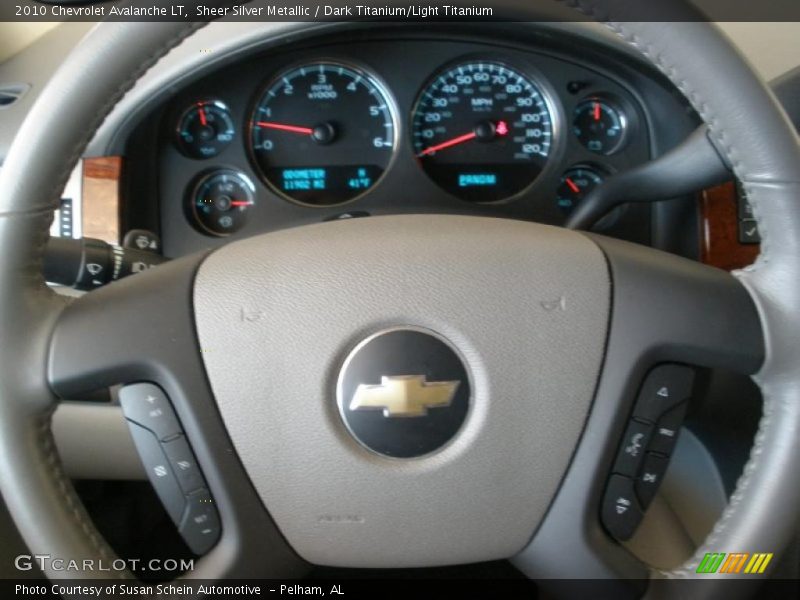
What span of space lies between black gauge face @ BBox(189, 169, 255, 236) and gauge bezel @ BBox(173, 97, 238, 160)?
0.04m

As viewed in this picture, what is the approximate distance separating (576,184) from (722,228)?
242mm

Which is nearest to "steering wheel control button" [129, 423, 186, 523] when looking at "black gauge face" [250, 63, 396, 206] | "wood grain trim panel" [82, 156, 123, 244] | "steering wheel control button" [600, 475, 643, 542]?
"steering wheel control button" [600, 475, 643, 542]

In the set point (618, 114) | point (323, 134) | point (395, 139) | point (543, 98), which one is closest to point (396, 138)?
point (395, 139)

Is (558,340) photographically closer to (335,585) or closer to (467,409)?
(467,409)

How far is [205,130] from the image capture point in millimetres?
1281

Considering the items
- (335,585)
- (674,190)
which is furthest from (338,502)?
(674,190)

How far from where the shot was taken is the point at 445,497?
0.67m

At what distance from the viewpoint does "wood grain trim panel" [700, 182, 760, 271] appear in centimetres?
120

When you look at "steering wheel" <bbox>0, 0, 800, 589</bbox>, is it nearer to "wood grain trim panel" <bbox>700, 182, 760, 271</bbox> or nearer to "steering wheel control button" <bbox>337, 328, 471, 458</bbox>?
"steering wheel control button" <bbox>337, 328, 471, 458</bbox>

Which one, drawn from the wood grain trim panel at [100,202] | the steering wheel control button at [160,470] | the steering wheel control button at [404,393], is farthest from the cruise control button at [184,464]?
the wood grain trim panel at [100,202]

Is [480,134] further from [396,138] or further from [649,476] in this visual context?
[649,476]

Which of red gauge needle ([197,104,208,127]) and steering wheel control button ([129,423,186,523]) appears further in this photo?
red gauge needle ([197,104,208,127])

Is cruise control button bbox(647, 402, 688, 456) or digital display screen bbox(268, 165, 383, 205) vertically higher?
digital display screen bbox(268, 165, 383, 205)

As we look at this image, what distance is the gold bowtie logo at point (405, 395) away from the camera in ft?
2.16
